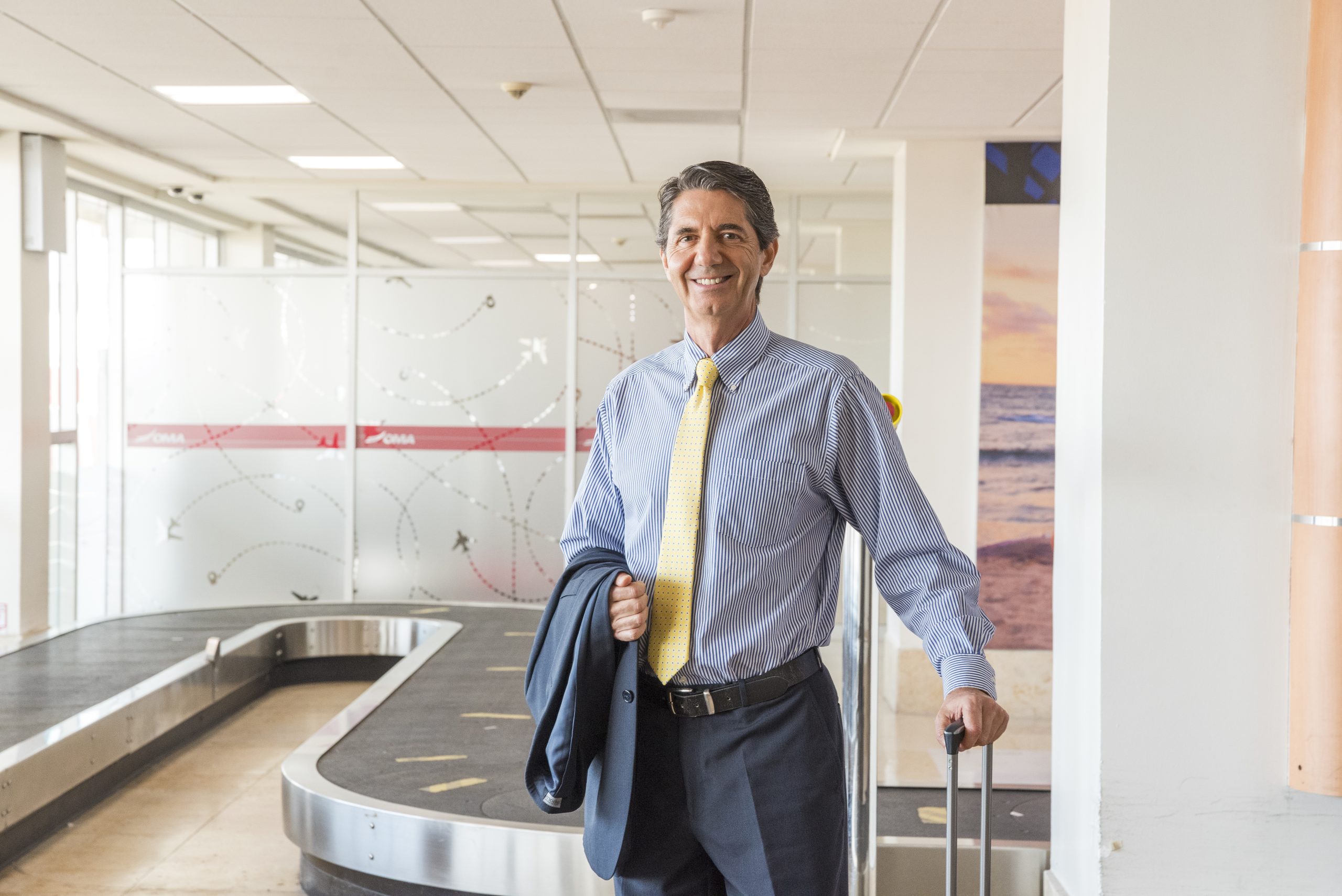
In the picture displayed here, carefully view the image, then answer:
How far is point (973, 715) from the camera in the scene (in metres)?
1.54

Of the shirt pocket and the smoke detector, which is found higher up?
the smoke detector

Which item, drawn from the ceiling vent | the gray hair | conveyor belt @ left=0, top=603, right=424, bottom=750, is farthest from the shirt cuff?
the ceiling vent

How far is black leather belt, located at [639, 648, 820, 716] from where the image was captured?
64.7 inches

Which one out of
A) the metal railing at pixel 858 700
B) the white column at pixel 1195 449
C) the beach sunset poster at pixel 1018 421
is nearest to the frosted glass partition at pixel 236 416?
the beach sunset poster at pixel 1018 421

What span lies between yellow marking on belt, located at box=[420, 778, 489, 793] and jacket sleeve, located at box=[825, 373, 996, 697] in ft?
7.37

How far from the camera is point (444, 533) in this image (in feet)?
25.1

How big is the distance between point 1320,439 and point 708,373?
56.5 inches

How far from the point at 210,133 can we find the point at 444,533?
2.90 m

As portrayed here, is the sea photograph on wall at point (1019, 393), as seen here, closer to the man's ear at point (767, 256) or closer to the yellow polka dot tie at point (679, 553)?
the man's ear at point (767, 256)

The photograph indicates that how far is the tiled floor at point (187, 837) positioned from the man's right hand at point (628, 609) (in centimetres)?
246

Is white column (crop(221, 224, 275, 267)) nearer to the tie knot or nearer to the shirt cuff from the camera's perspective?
the tie knot

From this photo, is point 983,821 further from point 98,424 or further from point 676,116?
point 98,424

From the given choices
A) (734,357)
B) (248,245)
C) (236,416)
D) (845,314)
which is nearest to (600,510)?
(734,357)

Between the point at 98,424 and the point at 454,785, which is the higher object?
the point at 98,424
